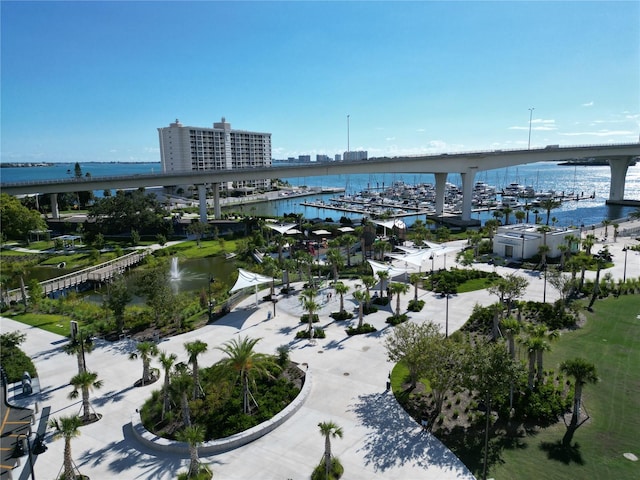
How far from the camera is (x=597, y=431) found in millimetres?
21703

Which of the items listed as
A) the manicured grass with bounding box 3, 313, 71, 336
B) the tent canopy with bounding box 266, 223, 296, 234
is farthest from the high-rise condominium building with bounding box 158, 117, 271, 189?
the manicured grass with bounding box 3, 313, 71, 336

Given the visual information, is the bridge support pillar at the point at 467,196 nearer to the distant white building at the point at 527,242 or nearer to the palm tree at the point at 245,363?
the distant white building at the point at 527,242

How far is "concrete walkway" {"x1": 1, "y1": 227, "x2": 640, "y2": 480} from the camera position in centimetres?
1955

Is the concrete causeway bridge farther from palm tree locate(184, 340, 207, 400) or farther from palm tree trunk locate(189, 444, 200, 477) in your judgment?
palm tree trunk locate(189, 444, 200, 477)

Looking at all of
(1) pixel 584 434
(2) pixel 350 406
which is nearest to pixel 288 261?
(2) pixel 350 406

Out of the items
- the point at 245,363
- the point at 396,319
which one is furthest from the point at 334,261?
the point at 245,363

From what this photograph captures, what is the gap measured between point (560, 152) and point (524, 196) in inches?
1581

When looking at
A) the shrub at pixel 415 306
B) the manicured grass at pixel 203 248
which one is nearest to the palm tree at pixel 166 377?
the shrub at pixel 415 306

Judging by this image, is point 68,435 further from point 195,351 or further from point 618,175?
point 618,175

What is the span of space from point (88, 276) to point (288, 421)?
39878mm

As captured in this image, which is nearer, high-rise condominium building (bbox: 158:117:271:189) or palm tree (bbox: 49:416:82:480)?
palm tree (bbox: 49:416:82:480)

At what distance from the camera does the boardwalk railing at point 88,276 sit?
48.2 metres

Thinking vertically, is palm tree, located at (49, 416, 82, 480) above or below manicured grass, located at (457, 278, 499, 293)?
above

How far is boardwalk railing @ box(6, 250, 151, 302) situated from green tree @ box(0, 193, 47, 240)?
2369 cm
